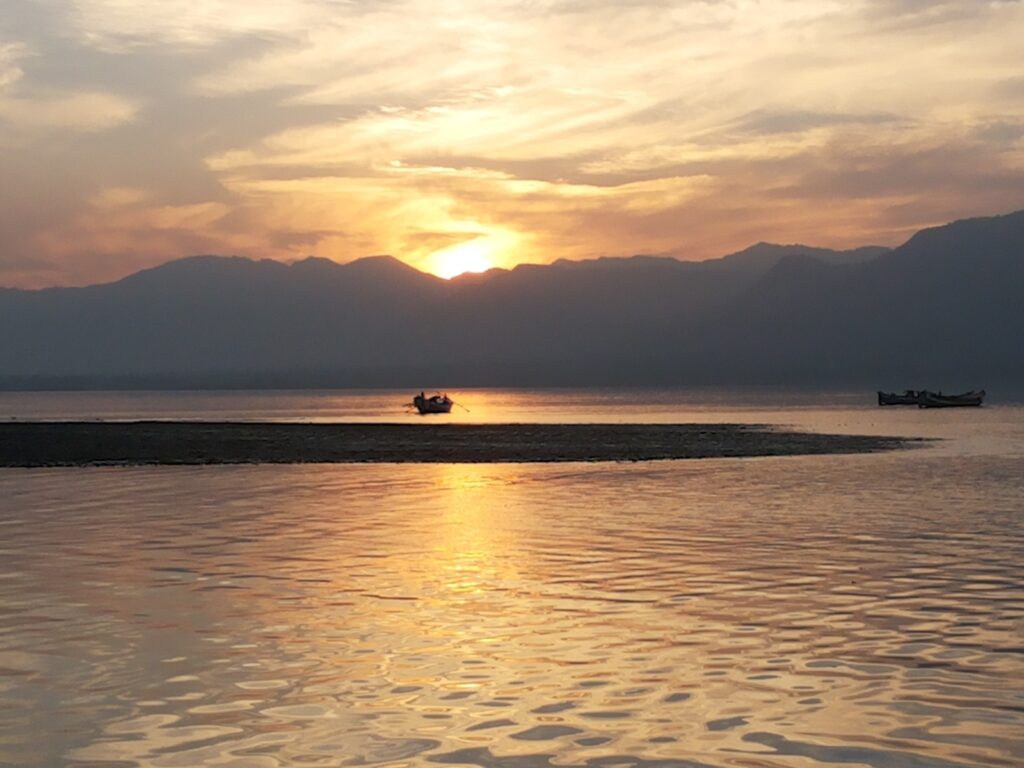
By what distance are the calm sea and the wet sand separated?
25108mm

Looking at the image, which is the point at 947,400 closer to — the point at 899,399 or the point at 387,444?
the point at 899,399

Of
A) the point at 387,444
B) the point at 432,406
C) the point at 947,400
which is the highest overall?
the point at 947,400

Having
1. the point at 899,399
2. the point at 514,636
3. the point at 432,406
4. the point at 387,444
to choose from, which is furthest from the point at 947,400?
the point at 514,636

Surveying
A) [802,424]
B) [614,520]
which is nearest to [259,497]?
[614,520]

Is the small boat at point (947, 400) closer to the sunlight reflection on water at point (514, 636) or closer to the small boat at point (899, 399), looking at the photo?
the small boat at point (899, 399)

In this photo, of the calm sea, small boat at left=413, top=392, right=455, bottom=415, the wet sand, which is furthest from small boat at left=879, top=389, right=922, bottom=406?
the calm sea

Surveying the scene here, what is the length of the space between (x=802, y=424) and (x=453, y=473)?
206ft

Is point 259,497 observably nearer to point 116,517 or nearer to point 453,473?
point 116,517

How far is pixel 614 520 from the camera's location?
1224 inches

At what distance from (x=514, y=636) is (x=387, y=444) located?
182 feet

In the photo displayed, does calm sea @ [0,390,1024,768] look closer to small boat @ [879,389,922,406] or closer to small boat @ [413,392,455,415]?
small boat @ [413,392,455,415]

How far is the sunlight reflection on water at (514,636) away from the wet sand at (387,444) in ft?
84.6

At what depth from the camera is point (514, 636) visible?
1669 cm

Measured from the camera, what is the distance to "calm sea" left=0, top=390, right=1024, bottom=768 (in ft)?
38.5
